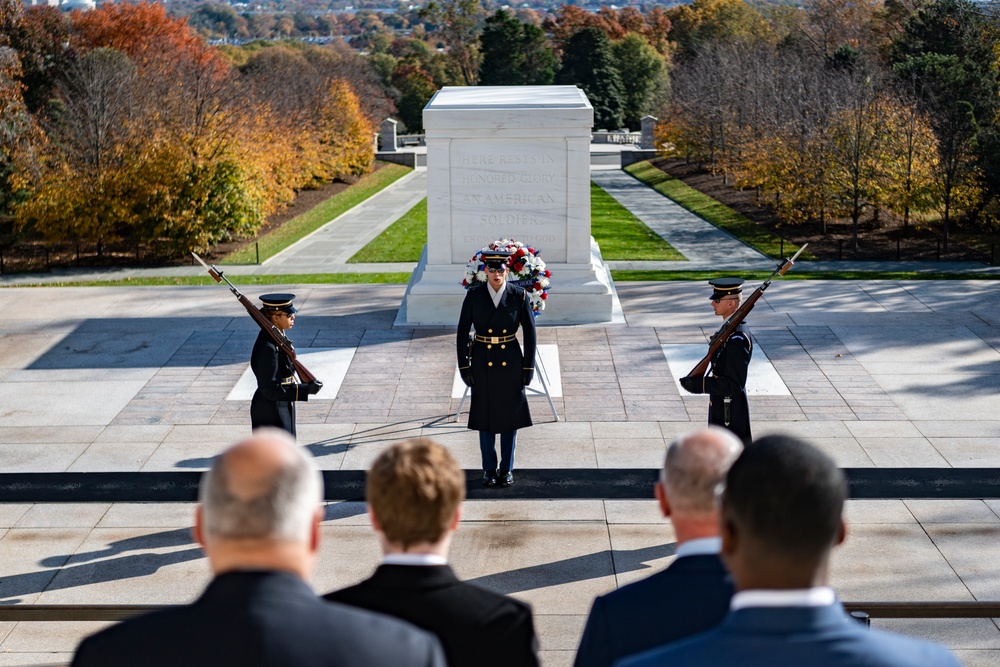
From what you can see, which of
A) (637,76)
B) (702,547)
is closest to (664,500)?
(702,547)

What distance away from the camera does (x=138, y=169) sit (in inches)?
864

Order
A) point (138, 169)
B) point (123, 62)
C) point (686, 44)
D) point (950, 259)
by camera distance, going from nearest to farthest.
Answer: point (950, 259), point (138, 169), point (123, 62), point (686, 44)

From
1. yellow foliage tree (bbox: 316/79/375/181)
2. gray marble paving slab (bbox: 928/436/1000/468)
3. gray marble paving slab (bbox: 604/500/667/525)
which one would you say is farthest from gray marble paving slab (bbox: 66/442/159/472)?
yellow foliage tree (bbox: 316/79/375/181)

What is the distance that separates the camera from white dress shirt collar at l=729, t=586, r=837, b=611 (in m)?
2.37

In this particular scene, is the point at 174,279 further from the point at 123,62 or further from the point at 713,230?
the point at 123,62

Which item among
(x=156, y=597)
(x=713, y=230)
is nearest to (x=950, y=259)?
(x=713, y=230)

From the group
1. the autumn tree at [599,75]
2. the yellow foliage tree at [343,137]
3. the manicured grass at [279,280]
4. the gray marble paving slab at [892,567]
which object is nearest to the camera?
the gray marble paving slab at [892,567]

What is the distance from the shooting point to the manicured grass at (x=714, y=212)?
2291 cm

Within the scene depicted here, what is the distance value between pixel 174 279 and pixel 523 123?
7316 mm

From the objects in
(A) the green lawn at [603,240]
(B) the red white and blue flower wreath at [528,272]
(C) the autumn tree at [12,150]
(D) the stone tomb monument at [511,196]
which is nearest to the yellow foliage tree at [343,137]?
(A) the green lawn at [603,240]

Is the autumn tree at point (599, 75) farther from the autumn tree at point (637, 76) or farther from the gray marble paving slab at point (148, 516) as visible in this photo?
the gray marble paving slab at point (148, 516)

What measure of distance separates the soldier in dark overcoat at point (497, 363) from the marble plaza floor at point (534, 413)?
1.47 feet

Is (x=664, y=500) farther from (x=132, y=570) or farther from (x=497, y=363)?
(x=497, y=363)

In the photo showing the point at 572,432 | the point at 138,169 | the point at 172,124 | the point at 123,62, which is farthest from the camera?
the point at 123,62
